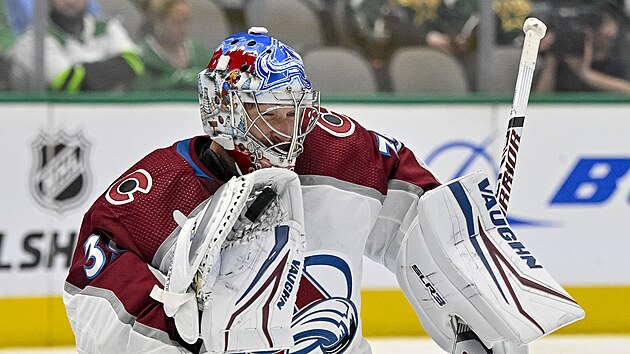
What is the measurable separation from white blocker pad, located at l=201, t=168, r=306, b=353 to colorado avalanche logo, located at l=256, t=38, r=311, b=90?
0.67 ft

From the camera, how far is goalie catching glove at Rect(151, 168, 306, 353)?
1954mm

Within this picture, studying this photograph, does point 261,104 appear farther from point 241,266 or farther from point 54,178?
point 54,178

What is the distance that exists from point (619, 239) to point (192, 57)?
175 cm

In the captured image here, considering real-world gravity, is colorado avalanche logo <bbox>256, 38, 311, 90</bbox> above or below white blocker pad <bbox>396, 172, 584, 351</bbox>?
above

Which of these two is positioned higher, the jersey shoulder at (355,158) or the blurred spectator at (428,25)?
the jersey shoulder at (355,158)

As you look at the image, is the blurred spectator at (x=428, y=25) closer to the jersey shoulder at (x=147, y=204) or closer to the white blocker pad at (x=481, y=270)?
the white blocker pad at (x=481, y=270)

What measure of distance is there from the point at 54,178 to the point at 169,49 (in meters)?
0.66

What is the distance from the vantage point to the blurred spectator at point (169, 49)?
4.76m

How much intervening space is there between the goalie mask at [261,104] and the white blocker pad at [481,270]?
31 centimetres

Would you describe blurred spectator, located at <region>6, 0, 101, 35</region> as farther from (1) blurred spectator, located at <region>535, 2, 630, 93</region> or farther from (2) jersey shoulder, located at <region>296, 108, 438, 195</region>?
(2) jersey shoulder, located at <region>296, 108, 438, 195</region>

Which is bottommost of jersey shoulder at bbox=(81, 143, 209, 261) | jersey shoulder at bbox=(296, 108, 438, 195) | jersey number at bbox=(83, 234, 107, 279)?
jersey number at bbox=(83, 234, 107, 279)

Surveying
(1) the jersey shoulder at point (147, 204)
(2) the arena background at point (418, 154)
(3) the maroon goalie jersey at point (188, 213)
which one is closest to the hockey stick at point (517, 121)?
(3) the maroon goalie jersey at point (188, 213)

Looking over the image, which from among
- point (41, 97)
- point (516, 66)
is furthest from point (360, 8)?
point (41, 97)

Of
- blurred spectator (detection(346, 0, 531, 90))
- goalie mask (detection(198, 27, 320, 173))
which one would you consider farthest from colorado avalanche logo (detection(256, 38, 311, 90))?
blurred spectator (detection(346, 0, 531, 90))
